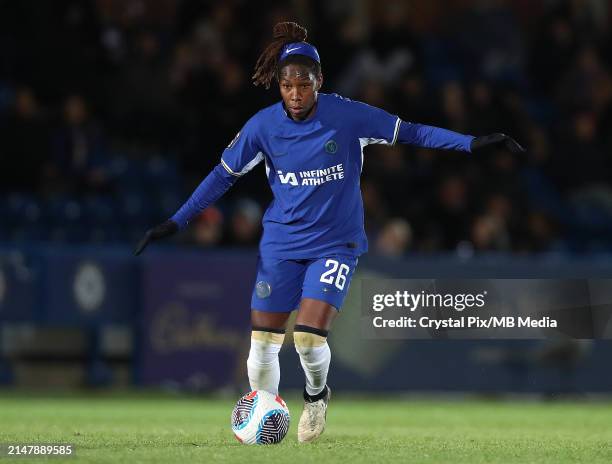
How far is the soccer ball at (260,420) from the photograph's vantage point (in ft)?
24.4

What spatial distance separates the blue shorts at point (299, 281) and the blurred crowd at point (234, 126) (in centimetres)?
571

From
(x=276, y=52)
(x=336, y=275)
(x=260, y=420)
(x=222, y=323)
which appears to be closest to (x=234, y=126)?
(x=222, y=323)

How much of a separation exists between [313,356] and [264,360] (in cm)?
31

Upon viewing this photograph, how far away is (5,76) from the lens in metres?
15.0

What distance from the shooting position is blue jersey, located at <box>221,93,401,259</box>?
7547 mm

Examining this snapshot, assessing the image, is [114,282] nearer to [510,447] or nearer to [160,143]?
[160,143]

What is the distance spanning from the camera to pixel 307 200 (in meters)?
7.56

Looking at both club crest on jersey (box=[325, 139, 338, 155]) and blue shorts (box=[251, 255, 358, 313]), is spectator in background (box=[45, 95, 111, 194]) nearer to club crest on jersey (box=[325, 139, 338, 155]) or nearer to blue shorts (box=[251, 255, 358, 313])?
blue shorts (box=[251, 255, 358, 313])

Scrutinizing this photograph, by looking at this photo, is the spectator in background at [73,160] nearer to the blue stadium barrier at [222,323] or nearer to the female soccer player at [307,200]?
the blue stadium barrier at [222,323]

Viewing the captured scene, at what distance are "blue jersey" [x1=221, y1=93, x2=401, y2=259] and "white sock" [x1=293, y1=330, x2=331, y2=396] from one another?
1.49ft

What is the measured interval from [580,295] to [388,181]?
5735 millimetres

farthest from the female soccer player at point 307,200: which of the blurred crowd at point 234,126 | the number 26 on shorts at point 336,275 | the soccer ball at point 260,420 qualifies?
the blurred crowd at point 234,126

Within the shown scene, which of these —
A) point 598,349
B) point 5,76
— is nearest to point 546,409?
point 598,349

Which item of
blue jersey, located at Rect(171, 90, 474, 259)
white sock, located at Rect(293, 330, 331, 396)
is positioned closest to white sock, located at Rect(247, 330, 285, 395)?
white sock, located at Rect(293, 330, 331, 396)
